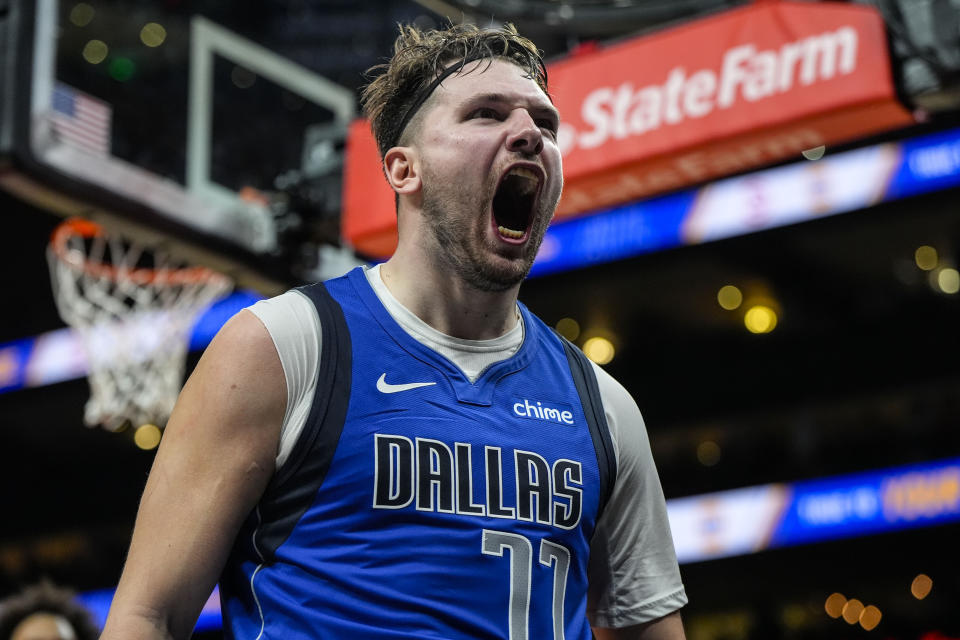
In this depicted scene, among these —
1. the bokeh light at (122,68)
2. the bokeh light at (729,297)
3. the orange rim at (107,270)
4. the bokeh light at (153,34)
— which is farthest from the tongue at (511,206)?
the bokeh light at (729,297)

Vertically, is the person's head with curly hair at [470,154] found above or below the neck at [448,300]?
above

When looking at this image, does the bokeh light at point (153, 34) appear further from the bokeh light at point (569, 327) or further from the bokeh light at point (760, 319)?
the bokeh light at point (760, 319)

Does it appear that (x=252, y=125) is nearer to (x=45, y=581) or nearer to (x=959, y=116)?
(x=45, y=581)

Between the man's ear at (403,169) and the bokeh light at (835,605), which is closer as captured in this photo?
the man's ear at (403,169)

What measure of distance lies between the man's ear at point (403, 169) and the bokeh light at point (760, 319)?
16.3 metres

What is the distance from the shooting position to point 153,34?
723 centimetres

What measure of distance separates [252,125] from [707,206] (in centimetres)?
668

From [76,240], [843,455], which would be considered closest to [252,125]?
[76,240]

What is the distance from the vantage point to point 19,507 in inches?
868

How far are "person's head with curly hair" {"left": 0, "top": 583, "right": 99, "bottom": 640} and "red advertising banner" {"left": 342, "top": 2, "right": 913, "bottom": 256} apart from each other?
3017mm

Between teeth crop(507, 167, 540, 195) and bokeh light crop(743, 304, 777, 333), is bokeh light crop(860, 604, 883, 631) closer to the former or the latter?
bokeh light crop(743, 304, 777, 333)

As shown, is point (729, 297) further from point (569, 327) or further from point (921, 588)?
point (921, 588)

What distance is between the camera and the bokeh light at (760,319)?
18013 mm

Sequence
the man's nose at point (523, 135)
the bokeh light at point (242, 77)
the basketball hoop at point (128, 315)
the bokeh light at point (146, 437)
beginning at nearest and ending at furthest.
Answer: the man's nose at point (523, 135) → the bokeh light at point (242, 77) → the basketball hoop at point (128, 315) → the bokeh light at point (146, 437)
